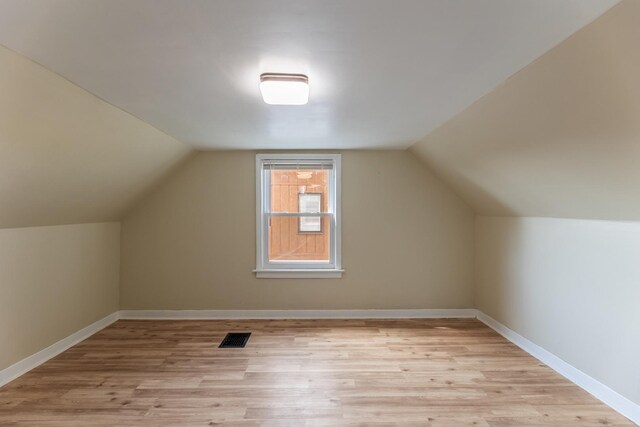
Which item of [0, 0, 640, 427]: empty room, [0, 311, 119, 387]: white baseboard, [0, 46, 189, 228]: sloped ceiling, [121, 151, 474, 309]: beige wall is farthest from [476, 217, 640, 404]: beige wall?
[0, 311, 119, 387]: white baseboard

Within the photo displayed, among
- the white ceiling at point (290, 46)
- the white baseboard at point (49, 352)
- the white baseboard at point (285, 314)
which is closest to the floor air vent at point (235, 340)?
the white baseboard at point (285, 314)

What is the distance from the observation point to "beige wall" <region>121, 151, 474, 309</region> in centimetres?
403

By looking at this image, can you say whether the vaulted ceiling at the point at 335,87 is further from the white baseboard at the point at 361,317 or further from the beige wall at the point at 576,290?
the white baseboard at the point at 361,317

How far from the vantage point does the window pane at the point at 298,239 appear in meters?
4.16

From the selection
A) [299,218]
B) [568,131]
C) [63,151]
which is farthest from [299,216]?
[568,131]

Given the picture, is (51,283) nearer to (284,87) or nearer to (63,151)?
(63,151)

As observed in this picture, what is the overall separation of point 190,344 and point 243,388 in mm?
1037

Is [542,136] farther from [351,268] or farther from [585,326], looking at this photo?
[351,268]

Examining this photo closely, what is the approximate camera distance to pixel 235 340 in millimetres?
3363

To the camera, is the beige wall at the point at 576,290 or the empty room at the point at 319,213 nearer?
the empty room at the point at 319,213

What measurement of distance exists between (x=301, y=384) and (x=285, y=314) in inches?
60.3

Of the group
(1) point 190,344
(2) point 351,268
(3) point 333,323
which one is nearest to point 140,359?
(1) point 190,344

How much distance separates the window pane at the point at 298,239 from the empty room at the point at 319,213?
24 mm

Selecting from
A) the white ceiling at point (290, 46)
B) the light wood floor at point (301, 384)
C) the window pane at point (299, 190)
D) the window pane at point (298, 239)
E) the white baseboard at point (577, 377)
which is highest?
the white ceiling at point (290, 46)
